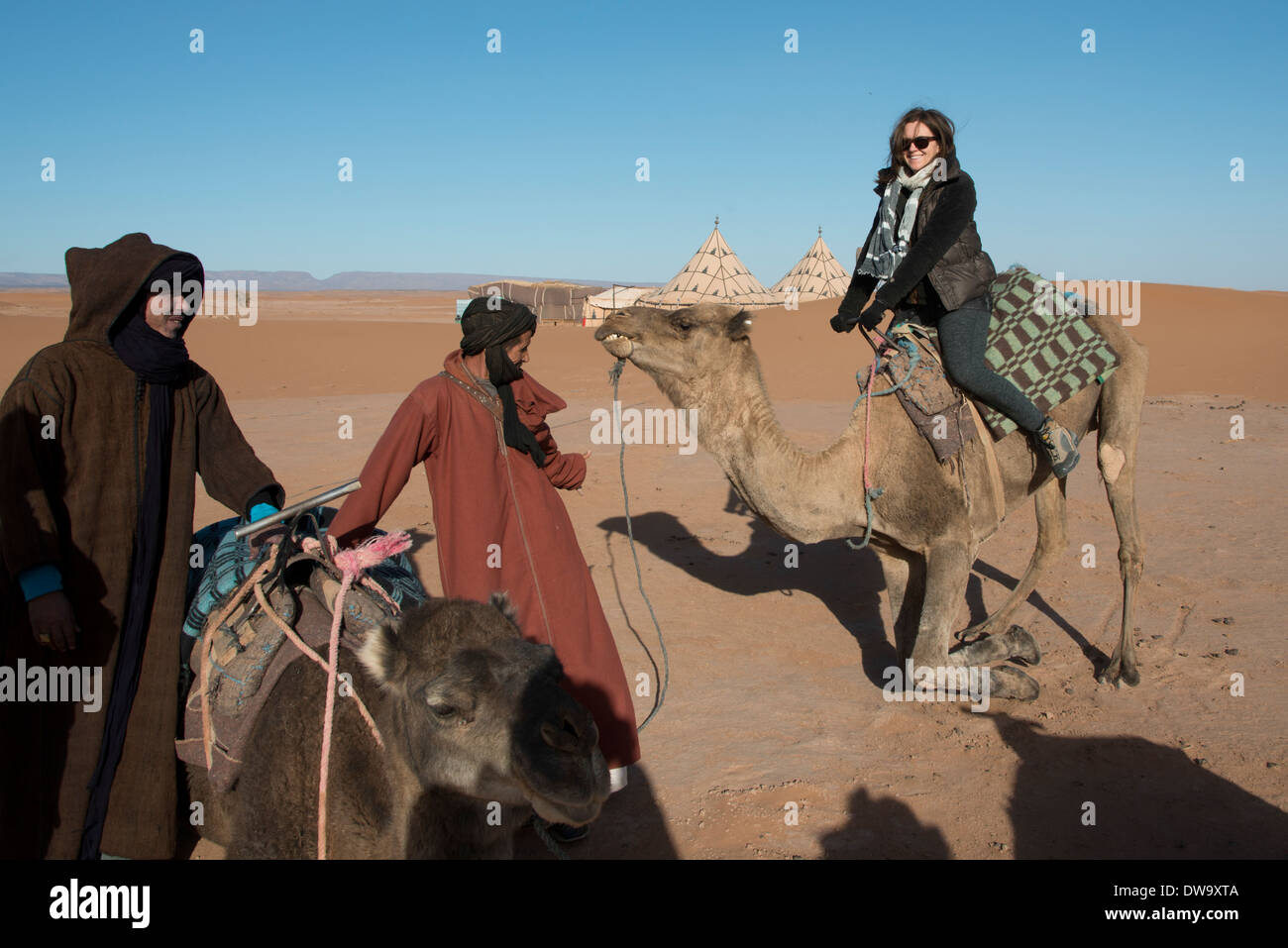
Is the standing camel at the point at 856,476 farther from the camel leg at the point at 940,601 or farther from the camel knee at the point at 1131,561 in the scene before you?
the camel knee at the point at 1131,561

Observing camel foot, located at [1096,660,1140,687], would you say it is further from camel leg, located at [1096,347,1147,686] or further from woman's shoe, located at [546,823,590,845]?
woman's shoe, located at [546,823,590,845]

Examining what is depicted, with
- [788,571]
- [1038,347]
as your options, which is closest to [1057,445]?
[1038,347]

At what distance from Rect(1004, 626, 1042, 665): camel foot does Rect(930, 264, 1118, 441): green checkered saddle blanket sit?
1.26 meters

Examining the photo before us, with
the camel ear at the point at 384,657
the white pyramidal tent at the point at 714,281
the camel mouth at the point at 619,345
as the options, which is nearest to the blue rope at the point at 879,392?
the camel mouth at the point at 619,345

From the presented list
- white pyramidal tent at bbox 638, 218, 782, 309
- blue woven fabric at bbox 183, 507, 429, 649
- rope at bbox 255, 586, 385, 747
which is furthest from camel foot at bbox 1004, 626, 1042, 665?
white pyramidal tent at bbox 638, 218, 782, 309

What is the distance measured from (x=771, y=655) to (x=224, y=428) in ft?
13.3

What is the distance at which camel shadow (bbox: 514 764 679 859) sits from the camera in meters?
4.00

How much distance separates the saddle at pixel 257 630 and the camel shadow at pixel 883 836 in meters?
2.29

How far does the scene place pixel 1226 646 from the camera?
239 inches

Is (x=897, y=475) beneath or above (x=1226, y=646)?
above

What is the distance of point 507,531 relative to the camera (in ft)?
12.8
